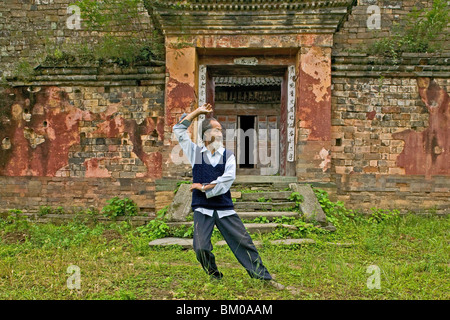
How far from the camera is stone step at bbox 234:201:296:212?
247 inches

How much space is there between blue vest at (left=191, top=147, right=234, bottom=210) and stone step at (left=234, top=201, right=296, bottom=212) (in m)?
3.04

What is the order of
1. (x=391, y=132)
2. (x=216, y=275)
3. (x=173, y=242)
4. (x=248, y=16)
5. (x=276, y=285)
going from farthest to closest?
1. (x=391, y=132)
2. (x=248, y=16)
3. (x=173, y=242)
4. (x=216, y=275)
5. (x=276, y=285)

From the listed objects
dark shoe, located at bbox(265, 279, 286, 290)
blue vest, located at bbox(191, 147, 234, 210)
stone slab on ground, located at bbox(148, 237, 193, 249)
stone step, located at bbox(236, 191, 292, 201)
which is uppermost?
blue vest, located at bbox(191, 147, 234, 210)

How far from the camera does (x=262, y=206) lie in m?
6.29

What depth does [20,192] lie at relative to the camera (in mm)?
7789

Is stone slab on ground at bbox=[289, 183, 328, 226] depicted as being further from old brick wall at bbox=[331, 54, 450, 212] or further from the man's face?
the man's face

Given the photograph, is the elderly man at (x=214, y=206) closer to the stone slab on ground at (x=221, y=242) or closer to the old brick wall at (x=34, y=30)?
the stone slab on ground at (x=221, y=242)

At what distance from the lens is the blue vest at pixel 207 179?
3213mm

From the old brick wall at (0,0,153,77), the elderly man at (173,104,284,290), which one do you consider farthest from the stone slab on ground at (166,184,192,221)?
the old brick wall at (0,0,153,77)

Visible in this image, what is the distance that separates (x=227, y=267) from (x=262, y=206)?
2.26 meters

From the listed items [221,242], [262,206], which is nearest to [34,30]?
[262,206]

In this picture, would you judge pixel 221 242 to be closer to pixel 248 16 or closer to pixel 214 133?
pixel 214 133

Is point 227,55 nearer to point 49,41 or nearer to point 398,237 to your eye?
point 398,237
